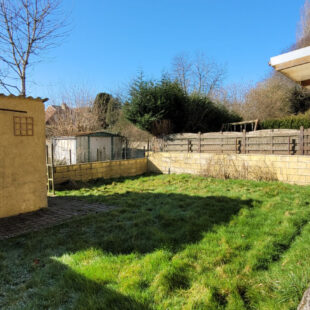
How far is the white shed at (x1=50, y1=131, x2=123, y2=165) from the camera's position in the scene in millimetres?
11383

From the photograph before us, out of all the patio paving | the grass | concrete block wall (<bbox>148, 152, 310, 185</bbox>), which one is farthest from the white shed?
the grass

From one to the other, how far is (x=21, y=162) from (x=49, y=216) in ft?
4.12

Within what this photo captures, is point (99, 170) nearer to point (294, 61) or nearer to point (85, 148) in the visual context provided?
point (85, 148)

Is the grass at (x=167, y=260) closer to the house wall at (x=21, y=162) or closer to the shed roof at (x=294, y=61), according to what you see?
the house wall at (x=21, y=162)

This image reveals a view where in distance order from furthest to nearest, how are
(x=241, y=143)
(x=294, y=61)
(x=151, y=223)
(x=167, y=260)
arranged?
(x=241, y=143) → (x=151, y=223) → (x=167, y=260) → (x=294, y=61)

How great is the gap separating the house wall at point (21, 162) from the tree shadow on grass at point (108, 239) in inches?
51.5

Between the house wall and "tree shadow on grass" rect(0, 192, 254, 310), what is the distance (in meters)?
1.31

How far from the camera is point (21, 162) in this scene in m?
4.82

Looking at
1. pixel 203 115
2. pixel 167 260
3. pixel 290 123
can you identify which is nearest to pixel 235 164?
pixel 203 115

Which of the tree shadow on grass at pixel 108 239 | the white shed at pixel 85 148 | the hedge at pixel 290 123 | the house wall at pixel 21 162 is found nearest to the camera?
the tree shadow on grass at pixel 108 239

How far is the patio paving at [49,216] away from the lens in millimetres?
4062

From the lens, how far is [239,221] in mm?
4016

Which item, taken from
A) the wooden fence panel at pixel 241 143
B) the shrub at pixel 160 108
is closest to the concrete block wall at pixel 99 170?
the wooden fence panel at pixel 241 143

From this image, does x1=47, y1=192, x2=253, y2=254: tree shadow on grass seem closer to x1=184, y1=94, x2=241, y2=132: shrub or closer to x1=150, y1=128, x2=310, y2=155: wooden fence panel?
x1=150, y1=128, x2=310, y2=155: wooden fence panel
